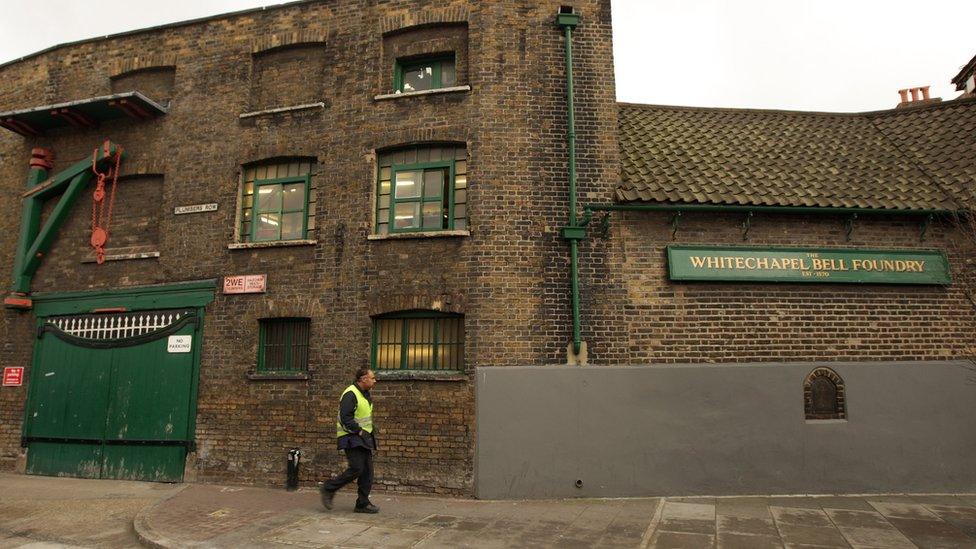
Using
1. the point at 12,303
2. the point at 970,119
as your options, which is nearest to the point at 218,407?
the point at 12,303

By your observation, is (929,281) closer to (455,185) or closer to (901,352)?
(901,352)

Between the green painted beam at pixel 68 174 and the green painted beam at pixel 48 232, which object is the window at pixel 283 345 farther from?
the green painted beam at pixel 48 232

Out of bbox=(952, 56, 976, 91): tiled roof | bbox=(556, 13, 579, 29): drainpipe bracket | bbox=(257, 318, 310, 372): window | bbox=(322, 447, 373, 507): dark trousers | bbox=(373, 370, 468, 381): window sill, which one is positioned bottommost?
bbox=(322, 447, 373, 507): dark trousers

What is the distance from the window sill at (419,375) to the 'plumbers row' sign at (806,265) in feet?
11.9

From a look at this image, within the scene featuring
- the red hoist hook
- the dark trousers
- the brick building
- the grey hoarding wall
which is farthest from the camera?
the red hoist hook

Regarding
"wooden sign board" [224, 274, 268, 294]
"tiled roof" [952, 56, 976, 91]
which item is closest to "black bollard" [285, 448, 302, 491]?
"wooden sign board" [224, 274, 268, 294]

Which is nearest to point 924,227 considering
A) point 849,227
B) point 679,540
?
point 849,227

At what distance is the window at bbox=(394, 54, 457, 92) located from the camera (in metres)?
10.4

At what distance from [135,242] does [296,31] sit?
16.4ft

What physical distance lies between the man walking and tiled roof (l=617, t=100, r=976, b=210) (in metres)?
4.86

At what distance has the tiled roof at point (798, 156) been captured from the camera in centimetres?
928

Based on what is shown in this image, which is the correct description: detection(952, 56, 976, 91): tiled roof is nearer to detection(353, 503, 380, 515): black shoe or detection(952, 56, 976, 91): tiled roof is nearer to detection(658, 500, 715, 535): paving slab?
detection(658, 500, 715, 535): paving slab

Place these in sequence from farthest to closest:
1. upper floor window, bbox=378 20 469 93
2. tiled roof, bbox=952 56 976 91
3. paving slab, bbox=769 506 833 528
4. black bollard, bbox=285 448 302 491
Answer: tiled roof, bbox=952 56 976 91, upper floor window, bbox=378 20 469 93, black bollard, bbox=285 448 302 491, paving slab, bbox=769 506 833 528

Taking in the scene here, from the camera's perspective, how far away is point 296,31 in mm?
10859
